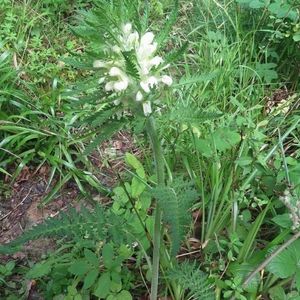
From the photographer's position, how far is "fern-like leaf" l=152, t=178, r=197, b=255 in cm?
138

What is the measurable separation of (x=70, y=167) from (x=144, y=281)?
70 cm

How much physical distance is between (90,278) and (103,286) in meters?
0.05

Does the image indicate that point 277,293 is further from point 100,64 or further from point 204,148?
point 100,64

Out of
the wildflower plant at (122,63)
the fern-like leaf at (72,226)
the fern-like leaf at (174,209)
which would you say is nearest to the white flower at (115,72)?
the wildflower plant at (122,63)

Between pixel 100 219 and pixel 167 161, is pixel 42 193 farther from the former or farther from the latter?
pixel 100 219

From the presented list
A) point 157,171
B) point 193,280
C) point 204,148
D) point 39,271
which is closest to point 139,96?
point 157,171

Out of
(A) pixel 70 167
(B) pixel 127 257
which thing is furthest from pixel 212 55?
(B) pixel 127 257

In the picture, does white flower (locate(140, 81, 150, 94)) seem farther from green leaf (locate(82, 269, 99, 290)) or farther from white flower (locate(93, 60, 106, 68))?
green leaf (locate(82, 269, 99, 290))

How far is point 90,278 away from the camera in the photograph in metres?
1.82

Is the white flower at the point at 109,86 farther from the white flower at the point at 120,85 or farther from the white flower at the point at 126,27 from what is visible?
the white flower at the point at 126,27

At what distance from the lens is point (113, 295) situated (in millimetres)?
1874

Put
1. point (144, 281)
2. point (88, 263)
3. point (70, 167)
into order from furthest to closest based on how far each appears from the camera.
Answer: point (70, 167) → point (144, 281) → point (88, 263)

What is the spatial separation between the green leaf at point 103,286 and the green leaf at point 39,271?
228mm

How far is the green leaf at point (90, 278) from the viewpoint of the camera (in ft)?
5.94
